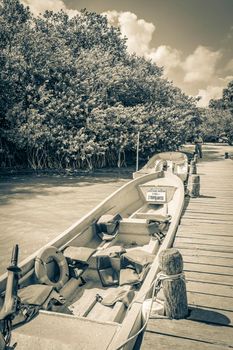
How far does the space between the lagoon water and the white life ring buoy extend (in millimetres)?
2353

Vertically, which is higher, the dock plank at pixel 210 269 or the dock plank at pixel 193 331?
the dock plank at pixel 210 269

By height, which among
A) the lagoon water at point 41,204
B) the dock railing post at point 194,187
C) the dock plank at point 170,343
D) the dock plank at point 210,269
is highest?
the dock railing post at point 194,187

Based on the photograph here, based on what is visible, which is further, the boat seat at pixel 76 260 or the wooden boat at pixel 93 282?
the boat seat at pixel 76 260

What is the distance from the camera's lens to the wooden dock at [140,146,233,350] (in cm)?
339

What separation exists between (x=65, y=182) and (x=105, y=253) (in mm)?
13262

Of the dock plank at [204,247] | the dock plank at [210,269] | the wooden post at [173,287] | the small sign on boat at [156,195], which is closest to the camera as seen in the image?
the wooden post at [173,287]

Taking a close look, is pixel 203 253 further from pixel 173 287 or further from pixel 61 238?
pixel 61 238

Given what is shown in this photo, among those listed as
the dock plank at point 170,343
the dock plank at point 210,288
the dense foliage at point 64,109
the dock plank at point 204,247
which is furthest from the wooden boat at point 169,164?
the dock plank at point 170,343

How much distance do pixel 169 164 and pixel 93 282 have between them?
12.7m

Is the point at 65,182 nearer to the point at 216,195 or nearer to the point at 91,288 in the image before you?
the point at 216,195

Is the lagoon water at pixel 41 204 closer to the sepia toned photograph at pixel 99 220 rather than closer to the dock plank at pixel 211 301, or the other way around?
the sepia toned photograph at pixel 99 220

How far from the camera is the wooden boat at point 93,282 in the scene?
3.46 metres

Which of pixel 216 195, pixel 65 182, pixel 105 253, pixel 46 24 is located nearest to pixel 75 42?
pixel 46 24

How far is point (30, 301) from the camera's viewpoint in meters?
4.01
